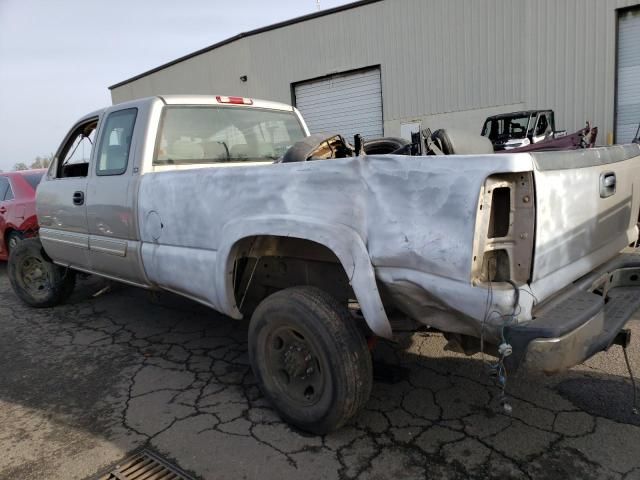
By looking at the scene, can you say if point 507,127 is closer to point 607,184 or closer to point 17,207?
point 607,184

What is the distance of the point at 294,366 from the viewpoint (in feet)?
9.04

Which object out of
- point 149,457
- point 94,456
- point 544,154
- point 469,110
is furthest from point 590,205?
point 469,110

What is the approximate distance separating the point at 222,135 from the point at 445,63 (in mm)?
12004

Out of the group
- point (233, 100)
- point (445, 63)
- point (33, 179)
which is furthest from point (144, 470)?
point (445, 63)

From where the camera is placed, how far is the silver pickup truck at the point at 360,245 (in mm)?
2047

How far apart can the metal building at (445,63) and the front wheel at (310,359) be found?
1288 centimetres

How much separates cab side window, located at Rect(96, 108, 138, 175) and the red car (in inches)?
135

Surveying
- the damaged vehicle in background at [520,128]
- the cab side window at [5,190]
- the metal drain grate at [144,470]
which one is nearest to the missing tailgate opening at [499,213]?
the metal drain grate at [144,470]

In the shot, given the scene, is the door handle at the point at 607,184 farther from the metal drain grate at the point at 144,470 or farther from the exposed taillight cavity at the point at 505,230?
the metal drain grate at the point at 144,470

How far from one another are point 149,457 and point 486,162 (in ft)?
7.34

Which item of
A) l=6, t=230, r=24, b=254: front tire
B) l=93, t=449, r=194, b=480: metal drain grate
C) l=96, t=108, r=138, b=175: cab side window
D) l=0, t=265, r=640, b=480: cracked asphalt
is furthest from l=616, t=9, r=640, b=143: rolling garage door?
l=93, t=449, r=194, b=480: metal drain grate

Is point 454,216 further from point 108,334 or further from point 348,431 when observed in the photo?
point 108,334

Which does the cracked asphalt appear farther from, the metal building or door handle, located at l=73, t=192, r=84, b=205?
the metal building

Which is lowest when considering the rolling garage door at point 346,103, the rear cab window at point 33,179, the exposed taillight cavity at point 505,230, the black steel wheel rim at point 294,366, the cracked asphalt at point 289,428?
the cracked asphalt at point 289,428
